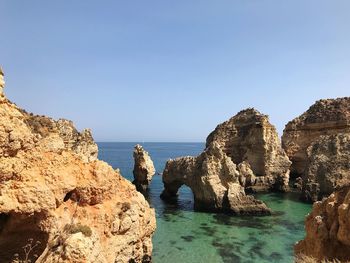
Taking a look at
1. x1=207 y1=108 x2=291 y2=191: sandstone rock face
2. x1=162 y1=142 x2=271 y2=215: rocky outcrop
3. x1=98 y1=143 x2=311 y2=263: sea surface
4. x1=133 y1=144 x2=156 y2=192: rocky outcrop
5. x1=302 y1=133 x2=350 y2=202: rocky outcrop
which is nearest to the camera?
x1=98 y1=143 x2=311 y2=263: sea surface

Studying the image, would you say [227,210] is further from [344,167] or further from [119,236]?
[119,236]

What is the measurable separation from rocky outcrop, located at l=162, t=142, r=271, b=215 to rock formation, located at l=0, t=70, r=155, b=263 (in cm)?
2115

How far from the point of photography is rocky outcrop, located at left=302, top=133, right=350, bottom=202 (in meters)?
44.5

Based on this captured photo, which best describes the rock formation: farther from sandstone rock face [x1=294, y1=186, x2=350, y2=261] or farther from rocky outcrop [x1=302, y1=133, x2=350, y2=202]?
rocky outcrop [x1=302, y1=133, x2=350, y2=202]

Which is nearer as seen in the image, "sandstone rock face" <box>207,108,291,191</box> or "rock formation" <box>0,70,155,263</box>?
"rock formation" <box>0,70,155,263</box>

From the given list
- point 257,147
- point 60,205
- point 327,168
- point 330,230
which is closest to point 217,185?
point 327,168

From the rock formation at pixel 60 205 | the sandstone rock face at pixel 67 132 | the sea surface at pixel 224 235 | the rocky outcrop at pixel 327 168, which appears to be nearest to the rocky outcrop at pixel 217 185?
the sea surface at pixel 224 235

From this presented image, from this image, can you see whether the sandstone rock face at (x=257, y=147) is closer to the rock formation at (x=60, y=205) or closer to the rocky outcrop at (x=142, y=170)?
the rocky outcrop at (x=142, y=170)

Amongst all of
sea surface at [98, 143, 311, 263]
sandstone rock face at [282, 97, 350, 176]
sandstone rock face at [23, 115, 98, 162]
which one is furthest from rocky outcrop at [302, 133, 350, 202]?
sandstone rock face at [23, 115, 98, 162]

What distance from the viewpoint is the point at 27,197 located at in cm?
1340

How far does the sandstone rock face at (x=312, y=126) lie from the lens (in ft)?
209

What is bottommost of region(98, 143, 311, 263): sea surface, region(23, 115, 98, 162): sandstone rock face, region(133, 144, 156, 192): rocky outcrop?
region(98, 143, 311, 263): sea surface

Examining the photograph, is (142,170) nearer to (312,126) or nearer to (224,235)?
(224,235)

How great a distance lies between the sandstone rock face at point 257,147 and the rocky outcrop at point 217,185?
1444 centimetres
